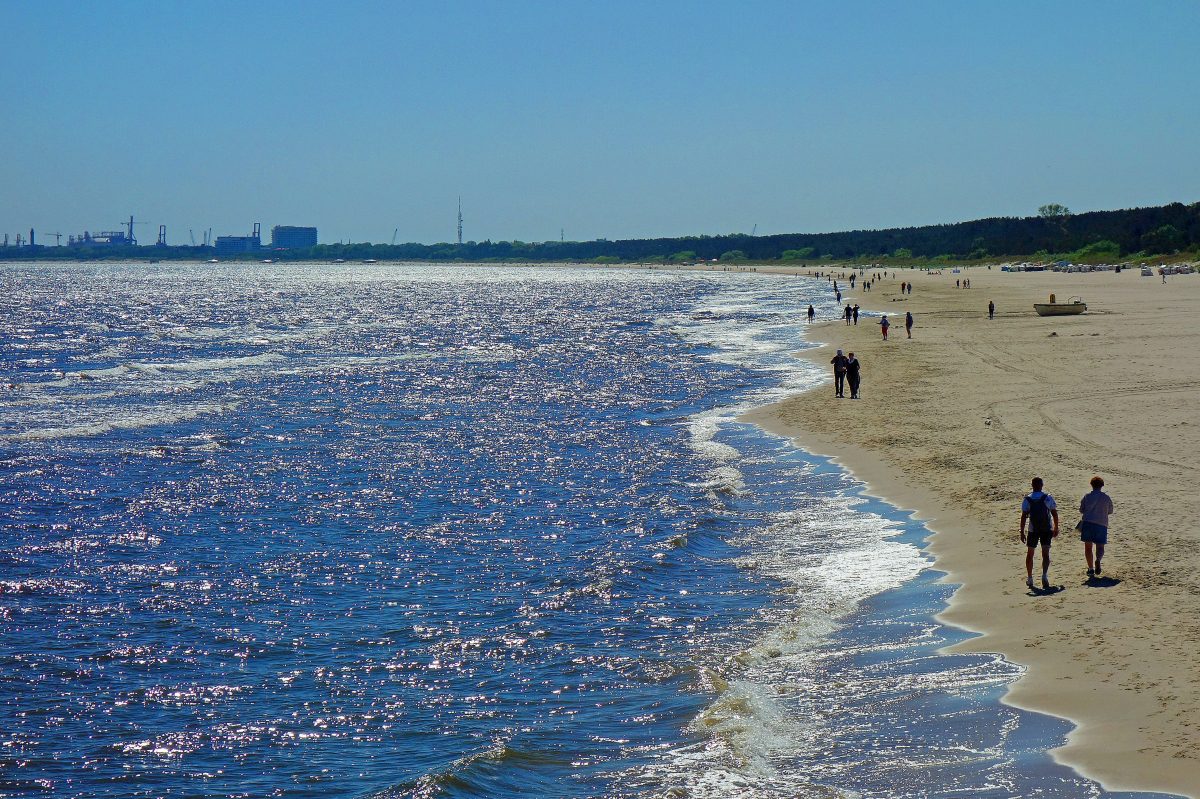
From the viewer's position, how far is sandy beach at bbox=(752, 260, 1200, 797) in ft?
38.1

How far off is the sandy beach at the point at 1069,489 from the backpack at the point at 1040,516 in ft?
3.12

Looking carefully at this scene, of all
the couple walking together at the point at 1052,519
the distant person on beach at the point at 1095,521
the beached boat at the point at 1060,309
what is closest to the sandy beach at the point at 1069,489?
the distant person on beach at the point at 1095,521

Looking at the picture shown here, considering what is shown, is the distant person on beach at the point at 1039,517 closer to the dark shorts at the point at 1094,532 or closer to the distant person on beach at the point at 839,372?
the dark shorts at the point at 1094,532

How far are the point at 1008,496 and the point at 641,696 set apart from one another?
10.4 metres

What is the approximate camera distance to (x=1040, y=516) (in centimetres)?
1498

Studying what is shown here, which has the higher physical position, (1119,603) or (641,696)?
(1119,603)

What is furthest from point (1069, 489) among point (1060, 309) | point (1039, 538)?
point (1060, 309)

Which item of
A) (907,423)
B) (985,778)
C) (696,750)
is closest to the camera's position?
(985,778)

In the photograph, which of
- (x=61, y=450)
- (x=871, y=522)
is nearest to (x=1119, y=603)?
(x=871, y=522)

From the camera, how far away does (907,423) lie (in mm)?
30828

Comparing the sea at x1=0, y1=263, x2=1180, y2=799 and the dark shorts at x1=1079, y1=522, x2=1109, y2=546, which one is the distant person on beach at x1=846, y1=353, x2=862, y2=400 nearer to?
the sea at x1=0, y1=263, x2=1180, y2=799

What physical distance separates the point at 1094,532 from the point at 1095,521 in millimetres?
194

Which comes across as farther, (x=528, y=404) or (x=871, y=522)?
(x=528, y=404)

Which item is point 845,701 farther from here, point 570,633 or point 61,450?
point 61,450
